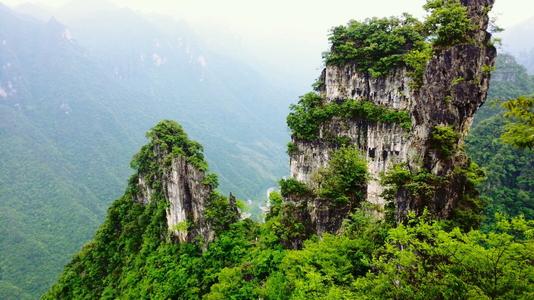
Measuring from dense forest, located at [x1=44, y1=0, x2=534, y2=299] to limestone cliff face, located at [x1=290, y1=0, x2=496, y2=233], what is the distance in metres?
0.58

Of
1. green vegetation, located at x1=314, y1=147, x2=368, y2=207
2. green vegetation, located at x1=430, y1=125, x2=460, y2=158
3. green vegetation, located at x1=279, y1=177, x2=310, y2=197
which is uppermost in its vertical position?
green vegetation, located at x1=430, y1=125, x2=460, y2=158

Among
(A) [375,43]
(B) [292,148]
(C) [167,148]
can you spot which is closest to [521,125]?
(A) [375,43]

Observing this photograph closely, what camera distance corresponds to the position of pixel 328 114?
27.1m

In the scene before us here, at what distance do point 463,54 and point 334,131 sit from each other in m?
9.21

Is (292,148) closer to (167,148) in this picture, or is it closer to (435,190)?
(435,190)

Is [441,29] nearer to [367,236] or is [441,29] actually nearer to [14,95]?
[367,236]

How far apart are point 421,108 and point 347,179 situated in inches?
259

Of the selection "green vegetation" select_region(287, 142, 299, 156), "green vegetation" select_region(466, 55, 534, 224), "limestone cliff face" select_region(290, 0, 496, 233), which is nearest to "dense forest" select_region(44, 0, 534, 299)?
"green vegetation" select_region(466, 55, 534, 224)

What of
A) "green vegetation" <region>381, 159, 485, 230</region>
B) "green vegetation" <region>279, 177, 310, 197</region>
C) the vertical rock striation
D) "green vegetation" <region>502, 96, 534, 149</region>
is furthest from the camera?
the vertical rock striation

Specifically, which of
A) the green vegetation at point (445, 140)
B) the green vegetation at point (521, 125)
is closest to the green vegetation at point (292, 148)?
the green vegetation at point (445, 140)

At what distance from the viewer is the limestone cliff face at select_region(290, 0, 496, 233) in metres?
20.7

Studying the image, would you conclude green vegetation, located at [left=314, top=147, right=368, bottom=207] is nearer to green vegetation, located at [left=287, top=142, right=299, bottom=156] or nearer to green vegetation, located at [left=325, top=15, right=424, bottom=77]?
green vegetation, located at [left=287, top=142, right=299, bottom=156]

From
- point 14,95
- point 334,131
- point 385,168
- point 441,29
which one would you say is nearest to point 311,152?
point 334,131

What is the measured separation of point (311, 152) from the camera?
2816cm
